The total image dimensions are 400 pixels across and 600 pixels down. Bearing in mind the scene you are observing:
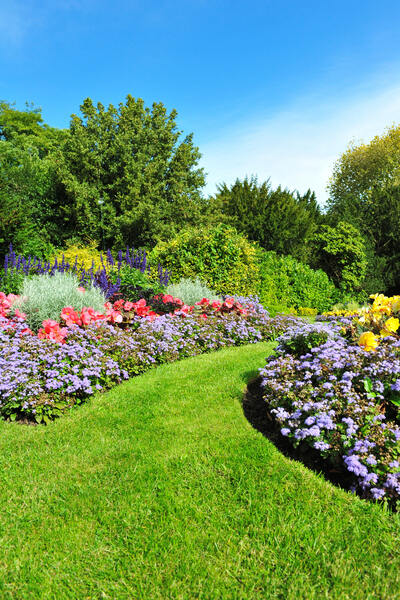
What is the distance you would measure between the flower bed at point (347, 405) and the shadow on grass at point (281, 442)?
0.06 metres

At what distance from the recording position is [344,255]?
13.8m

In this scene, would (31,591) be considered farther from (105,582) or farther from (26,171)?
(26,171)

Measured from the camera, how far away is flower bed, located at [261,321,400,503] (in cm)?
243

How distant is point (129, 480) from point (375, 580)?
1543 millimetres

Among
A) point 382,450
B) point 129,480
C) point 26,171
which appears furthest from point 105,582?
point 26,171

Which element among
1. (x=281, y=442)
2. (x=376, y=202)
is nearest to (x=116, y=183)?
(x=376, y=202)

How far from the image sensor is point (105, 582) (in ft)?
6.17

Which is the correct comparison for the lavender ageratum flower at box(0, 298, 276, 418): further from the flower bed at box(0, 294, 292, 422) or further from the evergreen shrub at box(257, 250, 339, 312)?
the evergreen shrub at box(257, 250, 339, 312)

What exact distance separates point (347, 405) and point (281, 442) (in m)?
0.61

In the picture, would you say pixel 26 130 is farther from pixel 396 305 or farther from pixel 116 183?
pixel 396 305

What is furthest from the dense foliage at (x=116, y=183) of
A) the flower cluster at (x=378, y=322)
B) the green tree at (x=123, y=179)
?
the flower cluster at (x=378, y=322)

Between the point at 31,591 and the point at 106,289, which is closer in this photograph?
the point at 31,591

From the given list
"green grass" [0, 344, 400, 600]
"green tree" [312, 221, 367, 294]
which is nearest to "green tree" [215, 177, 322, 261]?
"green tree" [312, 221, 367, 294]

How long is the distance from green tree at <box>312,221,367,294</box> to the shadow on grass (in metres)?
10.8
